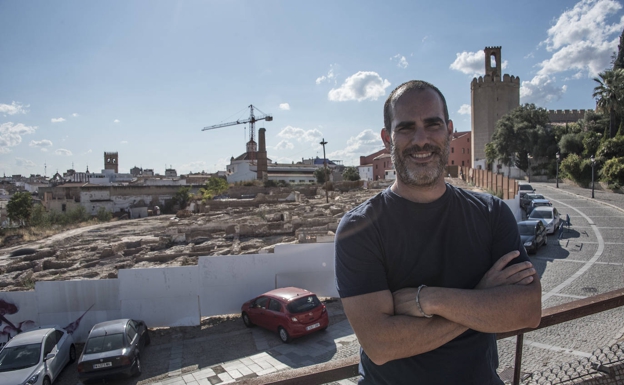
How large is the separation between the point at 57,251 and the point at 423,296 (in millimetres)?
24392

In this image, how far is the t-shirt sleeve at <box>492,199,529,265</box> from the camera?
1895 millimetres

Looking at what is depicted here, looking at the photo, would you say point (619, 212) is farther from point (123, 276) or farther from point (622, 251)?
point (123, 276)

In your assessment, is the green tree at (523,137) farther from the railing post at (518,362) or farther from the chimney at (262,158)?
the railing post at (518,362)

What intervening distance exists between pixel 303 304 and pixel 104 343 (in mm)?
4650

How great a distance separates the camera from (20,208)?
37.0 metres

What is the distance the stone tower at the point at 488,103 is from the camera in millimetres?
54125

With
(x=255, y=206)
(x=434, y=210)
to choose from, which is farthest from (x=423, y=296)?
(x=255, y=206)

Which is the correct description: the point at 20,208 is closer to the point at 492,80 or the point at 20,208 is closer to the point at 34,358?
the point at 34,358

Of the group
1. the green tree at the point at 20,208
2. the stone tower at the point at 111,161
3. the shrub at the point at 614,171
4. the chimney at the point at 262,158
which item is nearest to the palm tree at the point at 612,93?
the shrub at the point at 614,171

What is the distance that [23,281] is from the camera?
54.0ft

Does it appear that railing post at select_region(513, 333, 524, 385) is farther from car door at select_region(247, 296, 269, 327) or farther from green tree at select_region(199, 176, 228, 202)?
green tree at select_region(199, 176, 228, 202)

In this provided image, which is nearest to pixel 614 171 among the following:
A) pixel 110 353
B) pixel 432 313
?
Answer: pixel 110 353

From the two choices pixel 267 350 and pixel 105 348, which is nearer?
pixel 105 348

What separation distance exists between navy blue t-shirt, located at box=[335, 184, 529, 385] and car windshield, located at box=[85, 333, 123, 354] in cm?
893
